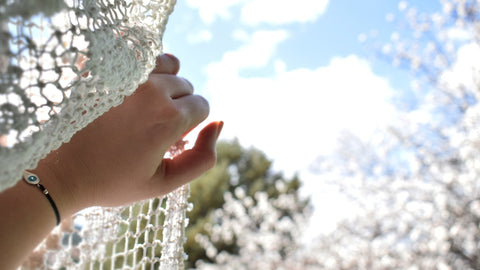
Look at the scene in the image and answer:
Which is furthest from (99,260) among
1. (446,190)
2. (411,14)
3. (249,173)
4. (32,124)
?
(249,173)

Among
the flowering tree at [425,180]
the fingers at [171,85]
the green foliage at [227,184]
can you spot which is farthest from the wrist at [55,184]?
the green foliage at [227,184]

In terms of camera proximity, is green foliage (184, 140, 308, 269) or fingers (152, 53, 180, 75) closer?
fingers (152, 53, 180, 75)

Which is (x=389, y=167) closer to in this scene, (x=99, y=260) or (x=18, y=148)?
(x=99, y=260)

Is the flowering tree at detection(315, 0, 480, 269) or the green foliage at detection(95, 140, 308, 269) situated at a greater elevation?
the green foliage at detection(95, 140, 308, 269)

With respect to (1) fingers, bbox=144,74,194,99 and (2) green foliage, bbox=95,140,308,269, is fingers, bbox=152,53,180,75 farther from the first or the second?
(2) green foliage, bbox=95,140,308,269

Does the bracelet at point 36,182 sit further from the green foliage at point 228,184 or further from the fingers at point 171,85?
the green foliage at point 228,184

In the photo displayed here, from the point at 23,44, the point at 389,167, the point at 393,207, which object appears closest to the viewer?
the point at 23,44

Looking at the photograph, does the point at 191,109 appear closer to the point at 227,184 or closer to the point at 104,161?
the point at 104,161

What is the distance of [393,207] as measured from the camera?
125 inches

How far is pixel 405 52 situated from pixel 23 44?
3.67 meters

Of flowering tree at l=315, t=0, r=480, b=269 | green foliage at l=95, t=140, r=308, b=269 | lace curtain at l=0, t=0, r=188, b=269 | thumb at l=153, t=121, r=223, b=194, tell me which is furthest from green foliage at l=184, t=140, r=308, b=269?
lace curtain at l=0, t=0, r=188, b=269

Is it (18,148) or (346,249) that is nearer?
(18,148)

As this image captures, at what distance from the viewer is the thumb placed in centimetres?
44

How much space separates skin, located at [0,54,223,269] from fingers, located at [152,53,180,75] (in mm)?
11
